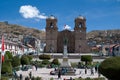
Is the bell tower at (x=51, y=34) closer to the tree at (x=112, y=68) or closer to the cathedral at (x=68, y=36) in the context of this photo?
the cathedral at (x=68, y=36)

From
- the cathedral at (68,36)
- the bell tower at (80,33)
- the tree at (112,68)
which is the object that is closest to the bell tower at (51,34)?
the cathedral at (68,36)

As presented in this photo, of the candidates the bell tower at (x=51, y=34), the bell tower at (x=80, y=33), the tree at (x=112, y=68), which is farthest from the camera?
the bell tower at (x=51, y=34)

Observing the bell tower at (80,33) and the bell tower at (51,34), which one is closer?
the bell tower at (80,33)

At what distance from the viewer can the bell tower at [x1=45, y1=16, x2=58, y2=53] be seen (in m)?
92.2

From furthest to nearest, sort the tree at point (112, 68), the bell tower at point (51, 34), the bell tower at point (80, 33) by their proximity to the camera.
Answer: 1. the bell tower at point (51, 34)
2. the bell tower at point (80, 33)
3. the tree at point (112, 68)

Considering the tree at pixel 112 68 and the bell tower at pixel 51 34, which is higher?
the bell tower at pixel 51 34

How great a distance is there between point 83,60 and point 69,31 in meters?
29.9

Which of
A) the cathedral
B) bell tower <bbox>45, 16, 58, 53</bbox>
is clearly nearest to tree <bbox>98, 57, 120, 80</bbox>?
the cathedral

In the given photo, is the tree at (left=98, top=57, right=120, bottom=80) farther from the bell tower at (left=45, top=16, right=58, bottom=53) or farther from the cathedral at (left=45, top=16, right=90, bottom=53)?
the bell tower at (left=45, top=16, right=58, bottom=53)

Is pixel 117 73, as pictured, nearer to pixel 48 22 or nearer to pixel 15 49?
pixel 48 22

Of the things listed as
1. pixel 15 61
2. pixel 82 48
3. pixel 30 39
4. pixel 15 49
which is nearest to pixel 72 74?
pixel 15 61

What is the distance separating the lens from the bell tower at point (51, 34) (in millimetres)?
92250

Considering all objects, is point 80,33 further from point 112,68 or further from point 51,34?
point 112,68

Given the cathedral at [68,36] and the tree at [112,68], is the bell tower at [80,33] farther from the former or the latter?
the tree at [112,68]
